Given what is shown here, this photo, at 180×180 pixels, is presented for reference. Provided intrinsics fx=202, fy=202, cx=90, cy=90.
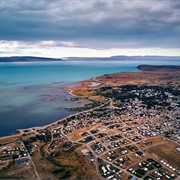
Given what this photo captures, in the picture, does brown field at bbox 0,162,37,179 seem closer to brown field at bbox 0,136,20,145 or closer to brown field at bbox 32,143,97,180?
brown field at bbox 32,143,97,180

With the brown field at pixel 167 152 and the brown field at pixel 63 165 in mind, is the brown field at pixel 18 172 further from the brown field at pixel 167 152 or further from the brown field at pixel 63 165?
A: the brown field at pixel 167 152

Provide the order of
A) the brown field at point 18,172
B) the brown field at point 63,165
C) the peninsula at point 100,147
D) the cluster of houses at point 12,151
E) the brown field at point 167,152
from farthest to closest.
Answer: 1. the cluster of houses at point 12,151
2. the brown field at point 167,152
3. the peninsula at point 100,147
4. the brown field at point 63,165
5. the brown field at point 18,172

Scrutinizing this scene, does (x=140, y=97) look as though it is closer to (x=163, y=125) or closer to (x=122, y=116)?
(x=122, y=116)

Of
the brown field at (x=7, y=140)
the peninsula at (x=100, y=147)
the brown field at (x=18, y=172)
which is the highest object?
the peninsula at (x=100, y=147)

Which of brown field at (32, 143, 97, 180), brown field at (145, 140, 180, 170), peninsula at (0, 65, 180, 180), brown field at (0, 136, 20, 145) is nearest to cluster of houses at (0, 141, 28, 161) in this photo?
peninsula at (0, 65, 180, 180)

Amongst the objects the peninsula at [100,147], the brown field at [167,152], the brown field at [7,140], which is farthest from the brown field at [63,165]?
the brown field at [167,152]

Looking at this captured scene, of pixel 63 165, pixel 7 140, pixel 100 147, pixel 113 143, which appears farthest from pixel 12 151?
pixel 113 143

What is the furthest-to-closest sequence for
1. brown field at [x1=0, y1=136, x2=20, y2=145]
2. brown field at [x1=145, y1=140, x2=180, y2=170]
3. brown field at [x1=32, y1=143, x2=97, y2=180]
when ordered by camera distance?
brown field at [x1=0, y1=136, x2=20, y2=145] < brown field at [x1=145, y1=140, x2=180, y2=170] < brown field at [x1=32, y1=143, x2=97, y2=180]

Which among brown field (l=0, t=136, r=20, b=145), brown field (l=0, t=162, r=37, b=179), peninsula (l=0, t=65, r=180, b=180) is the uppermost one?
peninsula (l=0, t=65, r=180, b=180)

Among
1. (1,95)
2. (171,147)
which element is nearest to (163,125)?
(171,147)

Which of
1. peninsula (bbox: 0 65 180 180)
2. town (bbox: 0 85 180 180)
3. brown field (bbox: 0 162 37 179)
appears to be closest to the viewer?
brown field (bbox: 0 162 37 179)

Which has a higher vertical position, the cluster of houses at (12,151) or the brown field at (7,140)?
the cluster of houses at (12,151)

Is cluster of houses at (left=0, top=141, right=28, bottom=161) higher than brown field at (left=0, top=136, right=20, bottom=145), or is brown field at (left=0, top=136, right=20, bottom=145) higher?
cluster of houses at (left=0, top=141, right=28, bottom=161)
